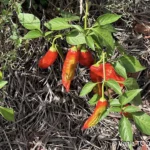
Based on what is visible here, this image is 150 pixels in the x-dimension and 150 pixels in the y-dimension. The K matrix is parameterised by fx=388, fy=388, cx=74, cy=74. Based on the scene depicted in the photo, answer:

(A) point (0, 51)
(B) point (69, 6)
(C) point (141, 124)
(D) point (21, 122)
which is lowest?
(D) point (21, 122)

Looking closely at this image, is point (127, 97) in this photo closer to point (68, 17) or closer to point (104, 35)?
point (104, 35)

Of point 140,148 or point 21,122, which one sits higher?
point 21,122

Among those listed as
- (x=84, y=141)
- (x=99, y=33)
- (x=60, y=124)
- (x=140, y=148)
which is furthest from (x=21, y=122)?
(x=99, y=33)

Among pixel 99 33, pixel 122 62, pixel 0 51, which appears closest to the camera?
pixel 99 33

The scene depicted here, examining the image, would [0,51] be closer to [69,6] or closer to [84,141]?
[69,6]

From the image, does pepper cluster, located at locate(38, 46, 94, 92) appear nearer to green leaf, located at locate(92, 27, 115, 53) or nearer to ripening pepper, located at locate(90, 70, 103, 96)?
ripening pepper, located at locate(90, 70, 103, 96)

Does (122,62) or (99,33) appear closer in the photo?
(99,33)

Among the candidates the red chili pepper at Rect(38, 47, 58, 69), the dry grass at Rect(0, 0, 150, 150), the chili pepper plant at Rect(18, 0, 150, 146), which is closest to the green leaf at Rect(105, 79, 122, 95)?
the chili pepper plant at Rect(18, 0, 150, 146)
